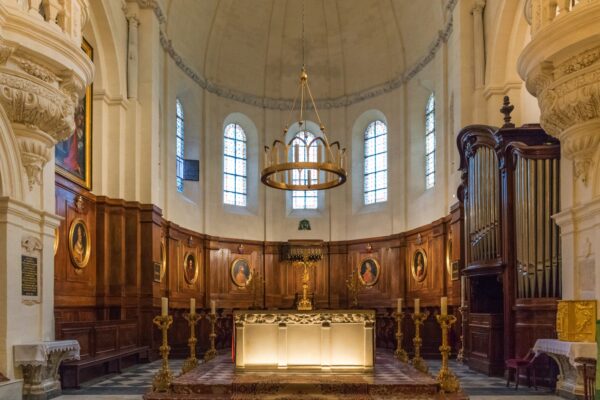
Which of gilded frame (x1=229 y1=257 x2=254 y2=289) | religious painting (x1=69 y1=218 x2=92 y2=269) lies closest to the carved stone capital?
religious painting (x1=69 y1=218 x2=92 y2=269)

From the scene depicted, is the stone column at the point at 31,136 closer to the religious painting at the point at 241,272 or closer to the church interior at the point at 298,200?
the church interior at the point at 298,200

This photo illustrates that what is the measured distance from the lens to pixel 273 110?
24172 mm

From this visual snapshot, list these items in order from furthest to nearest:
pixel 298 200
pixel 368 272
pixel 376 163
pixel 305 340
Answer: pixel 298 200, pixel 376 163, pixel 368 272, pixel 305 340

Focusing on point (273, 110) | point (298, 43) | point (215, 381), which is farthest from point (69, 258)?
point (298, 43)

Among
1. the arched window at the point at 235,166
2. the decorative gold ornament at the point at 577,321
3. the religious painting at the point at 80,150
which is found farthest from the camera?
the arched window at the point at 235,166

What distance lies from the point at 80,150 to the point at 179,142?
6316mm

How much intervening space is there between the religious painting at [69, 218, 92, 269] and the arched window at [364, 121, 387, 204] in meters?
10.7

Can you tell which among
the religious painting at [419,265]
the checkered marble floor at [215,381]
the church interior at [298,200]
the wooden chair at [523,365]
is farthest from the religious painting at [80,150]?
the religious painting at [419,265]

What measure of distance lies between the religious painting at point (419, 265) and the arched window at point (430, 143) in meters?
2.01

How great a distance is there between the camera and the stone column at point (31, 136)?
946cm

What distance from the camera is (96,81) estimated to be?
648 inches

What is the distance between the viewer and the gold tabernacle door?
1178cm

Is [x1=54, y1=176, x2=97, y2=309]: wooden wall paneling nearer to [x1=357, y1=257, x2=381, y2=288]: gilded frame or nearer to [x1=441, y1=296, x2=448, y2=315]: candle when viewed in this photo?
[x1=441, y1=296, x2=448, y2=315]: candle

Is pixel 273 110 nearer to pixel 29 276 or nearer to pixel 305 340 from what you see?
pixel 305 340
